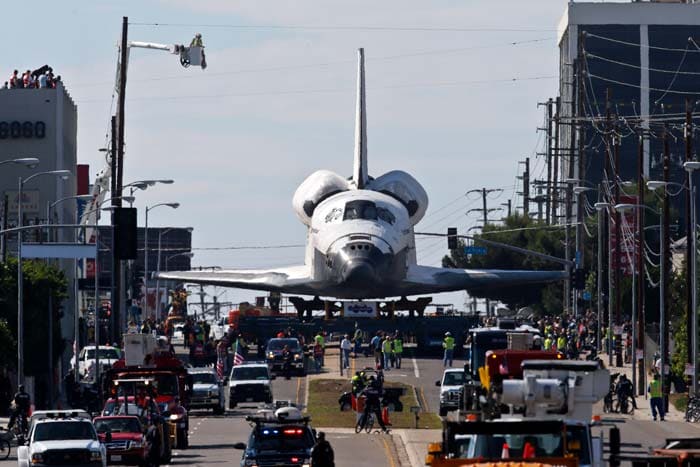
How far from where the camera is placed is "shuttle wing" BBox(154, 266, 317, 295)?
3206 inches

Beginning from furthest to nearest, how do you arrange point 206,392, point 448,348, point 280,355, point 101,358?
point 101,358 < point 448,348 < point 280,355 < point 206,392

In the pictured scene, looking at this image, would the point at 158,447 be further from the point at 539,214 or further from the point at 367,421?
the point at 539,214

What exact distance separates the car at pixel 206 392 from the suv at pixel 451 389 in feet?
23.0

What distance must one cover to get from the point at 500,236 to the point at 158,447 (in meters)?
93.8

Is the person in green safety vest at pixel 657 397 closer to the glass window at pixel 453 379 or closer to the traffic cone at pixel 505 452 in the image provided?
the glass window at pixel 453 379

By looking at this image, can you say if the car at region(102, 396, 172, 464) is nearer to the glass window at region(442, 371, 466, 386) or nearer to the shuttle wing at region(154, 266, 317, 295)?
the glass window at region(442, 371, 466, 386)

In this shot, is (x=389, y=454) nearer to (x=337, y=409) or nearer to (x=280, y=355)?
(x=337, y=409)

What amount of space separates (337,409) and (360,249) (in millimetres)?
16877

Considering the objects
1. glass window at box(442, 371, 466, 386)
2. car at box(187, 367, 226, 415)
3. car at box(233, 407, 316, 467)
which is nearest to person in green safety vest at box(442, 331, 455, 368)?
car at box(187, 367, 226, 415)

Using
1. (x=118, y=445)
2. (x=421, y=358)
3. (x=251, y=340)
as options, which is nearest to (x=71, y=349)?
(x=251, y=340)

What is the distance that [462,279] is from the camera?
85062 millimetres

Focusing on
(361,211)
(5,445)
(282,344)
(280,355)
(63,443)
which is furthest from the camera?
(361,211)

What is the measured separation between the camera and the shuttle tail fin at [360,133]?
85537 mm

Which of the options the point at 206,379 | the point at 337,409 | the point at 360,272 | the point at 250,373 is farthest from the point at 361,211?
the point at 337,409
